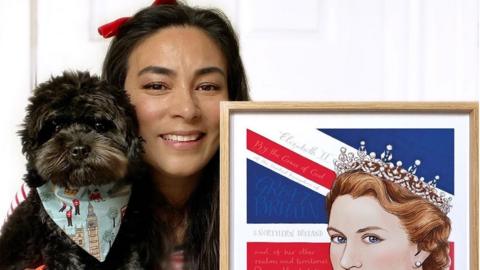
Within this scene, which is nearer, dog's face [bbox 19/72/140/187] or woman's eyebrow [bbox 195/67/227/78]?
dog's face [bbox 19/72/140/187]

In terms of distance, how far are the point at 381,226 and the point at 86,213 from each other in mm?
418

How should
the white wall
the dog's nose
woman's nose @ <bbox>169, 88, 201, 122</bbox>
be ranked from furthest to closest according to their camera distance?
the white wall → woman's nose @ <bbox>169, 88, 201, 122</bbox> → the dog's nose

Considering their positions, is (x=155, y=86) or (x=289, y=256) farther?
(x=155, y=86)

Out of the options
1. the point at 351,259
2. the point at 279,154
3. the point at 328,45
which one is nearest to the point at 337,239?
the point at 351,259

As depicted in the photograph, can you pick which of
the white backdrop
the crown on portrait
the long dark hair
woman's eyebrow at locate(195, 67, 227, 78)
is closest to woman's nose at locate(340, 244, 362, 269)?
the crown on portrait

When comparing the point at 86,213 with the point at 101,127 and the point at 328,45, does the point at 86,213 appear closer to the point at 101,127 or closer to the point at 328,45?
the point at 101,127

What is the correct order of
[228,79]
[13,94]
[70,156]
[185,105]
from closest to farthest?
[70,156] → [185,105] → [228,79] → [13,94]

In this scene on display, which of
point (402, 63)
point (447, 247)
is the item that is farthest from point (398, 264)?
point (402, 63)

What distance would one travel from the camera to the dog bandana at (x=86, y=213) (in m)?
0.86

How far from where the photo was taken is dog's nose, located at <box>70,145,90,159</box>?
82 cm

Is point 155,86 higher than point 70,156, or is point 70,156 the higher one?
point 155,86

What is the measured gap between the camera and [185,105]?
931 mm

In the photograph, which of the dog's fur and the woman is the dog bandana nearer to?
the dog's fur

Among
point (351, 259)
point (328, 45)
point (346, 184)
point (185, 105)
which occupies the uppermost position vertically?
point (328, 45)
